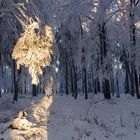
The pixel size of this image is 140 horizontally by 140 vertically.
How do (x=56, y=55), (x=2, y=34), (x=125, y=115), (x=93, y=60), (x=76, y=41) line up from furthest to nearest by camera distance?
(x=76, y=41) → (x=93, y=60) → (x=2, y=34) → (x=125, y=115) → (x=56, y=55)

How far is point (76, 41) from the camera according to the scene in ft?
120

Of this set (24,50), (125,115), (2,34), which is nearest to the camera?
(24,50)

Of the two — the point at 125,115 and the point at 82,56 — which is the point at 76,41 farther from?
the point at 125,115

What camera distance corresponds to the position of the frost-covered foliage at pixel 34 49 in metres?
11.6

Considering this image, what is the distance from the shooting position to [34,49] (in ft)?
38.4

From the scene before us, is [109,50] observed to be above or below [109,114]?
above

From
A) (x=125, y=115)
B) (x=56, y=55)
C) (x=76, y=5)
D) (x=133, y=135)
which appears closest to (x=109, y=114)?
(x=125, y=115)

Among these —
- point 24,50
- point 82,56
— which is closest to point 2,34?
point 82,56

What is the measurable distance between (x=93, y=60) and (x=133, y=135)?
17.9 meters

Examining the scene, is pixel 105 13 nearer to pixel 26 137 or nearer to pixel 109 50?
pixel 109 50

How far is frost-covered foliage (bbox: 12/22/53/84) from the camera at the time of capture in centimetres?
1165

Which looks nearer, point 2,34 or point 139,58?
point 2,34

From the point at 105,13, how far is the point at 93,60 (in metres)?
4.37

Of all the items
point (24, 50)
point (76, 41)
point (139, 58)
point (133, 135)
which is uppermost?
point (76, 41)
